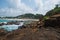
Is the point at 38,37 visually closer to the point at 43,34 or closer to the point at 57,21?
the point at 43,34

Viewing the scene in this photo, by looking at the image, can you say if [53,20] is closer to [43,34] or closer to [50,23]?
[50,23]

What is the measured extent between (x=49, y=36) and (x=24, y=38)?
86.5 inches

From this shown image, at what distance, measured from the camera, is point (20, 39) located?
13.7m

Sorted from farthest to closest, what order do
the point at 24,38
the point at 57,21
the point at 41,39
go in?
the point at 57,21, the point at 24,38, the point at 41,39

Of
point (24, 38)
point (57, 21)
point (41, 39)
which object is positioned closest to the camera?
point (41, 39)

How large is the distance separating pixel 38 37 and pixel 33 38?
0.46 meters

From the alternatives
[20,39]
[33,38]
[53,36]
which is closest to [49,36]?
[53,36]

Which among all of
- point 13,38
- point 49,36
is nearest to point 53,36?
point 49,36

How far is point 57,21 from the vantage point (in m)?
18.1

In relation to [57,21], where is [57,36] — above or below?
below

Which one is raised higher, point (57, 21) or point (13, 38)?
point (57, 21)

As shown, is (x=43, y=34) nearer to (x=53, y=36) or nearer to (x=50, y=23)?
(x=53, y=36)

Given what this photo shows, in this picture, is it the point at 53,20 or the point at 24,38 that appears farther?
the point at 53,20

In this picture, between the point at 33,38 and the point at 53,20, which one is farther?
the point at 53,20
